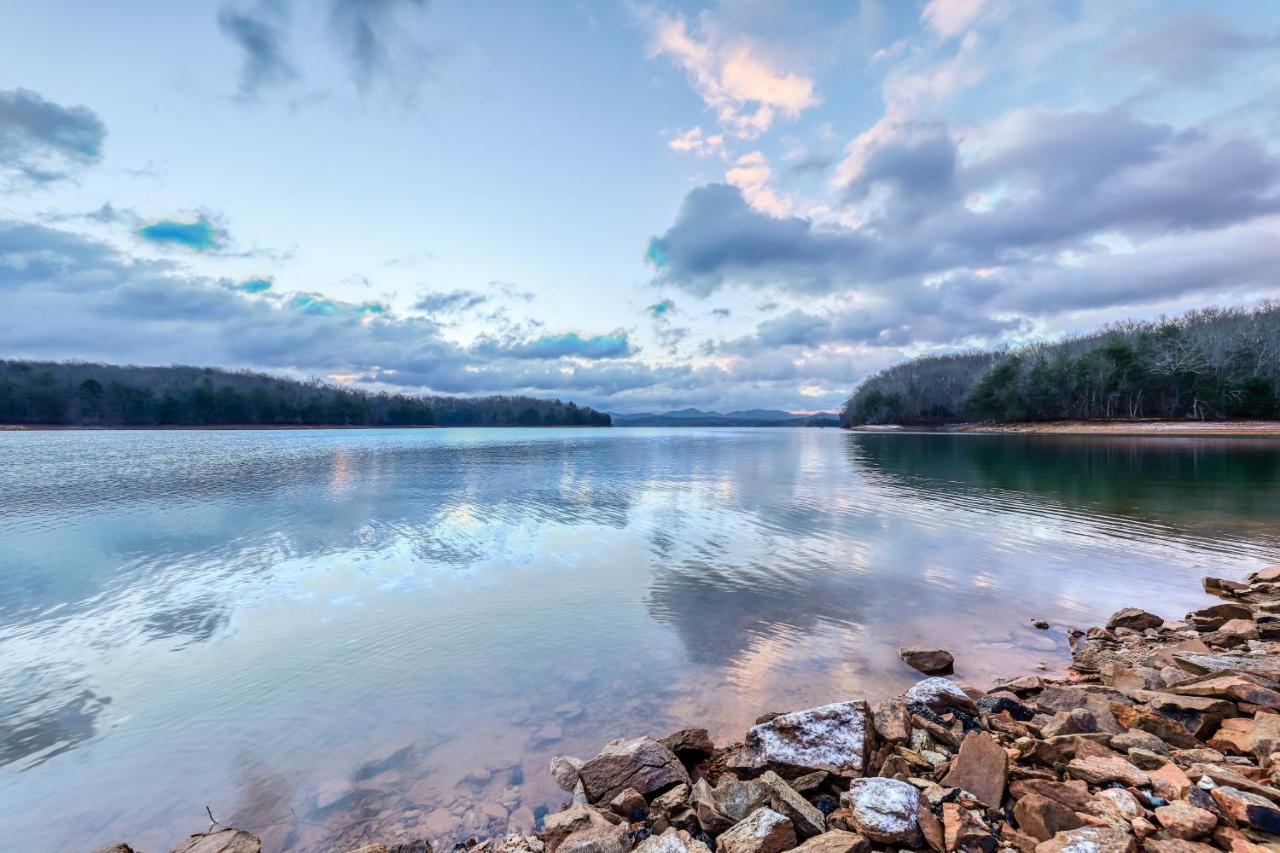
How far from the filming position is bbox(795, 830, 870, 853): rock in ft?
11.3

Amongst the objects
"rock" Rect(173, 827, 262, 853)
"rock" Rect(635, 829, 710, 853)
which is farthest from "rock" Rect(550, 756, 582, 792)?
"rock" Rect(173, 827, 262, 853)

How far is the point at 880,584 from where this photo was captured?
1138cm

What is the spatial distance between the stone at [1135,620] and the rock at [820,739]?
6883 millimetres

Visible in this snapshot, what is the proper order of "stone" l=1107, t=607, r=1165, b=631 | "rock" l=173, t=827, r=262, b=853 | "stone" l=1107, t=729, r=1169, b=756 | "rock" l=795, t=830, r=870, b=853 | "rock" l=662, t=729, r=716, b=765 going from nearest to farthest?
"rock" l=795, t=830, r=870, b=853 → "rock" l=173, t=827, r=262, b=853 → "stone" l=1107, t=729, r=1169, b=756 → "rock" l=662, t=729, r=716, b=765 → "stone" l=1107, t=607, r=1165, b=631

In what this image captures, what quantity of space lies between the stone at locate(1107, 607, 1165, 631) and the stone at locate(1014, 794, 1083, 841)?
7.25 meters

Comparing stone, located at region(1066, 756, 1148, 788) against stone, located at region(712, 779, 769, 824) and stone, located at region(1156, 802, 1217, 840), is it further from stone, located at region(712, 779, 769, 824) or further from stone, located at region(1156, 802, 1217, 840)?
stone, located at region(712, 779, 769, 824)

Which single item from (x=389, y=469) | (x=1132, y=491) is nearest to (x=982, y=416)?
(x=1132, y=491)

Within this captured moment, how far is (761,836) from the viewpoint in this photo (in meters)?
3.72

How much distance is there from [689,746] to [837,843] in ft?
6.52

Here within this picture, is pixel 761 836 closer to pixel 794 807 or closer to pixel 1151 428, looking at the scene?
pixel 794 807

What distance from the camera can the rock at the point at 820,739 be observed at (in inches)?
182

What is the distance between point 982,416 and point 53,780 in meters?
129

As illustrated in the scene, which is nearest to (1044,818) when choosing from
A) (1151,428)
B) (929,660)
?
(929,660)

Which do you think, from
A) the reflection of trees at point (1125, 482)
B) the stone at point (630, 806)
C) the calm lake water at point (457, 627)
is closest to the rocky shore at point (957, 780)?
the stone at point (630, 806)
